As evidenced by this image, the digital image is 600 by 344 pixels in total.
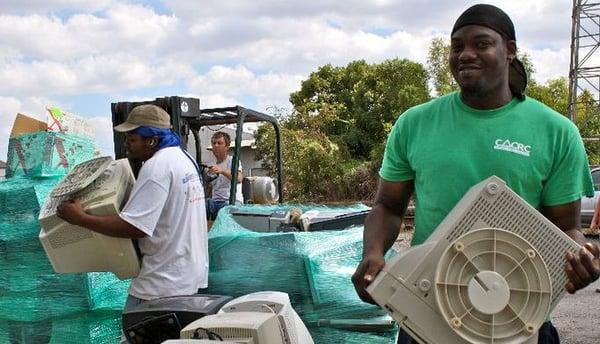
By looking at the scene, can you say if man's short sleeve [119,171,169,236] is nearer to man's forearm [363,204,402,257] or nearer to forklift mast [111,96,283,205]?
man's forearm [363,204,402,257]

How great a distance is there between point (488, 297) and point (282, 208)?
3888 millimetres

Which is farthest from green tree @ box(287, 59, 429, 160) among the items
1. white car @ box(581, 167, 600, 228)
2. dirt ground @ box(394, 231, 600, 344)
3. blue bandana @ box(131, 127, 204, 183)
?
blue bandana @ box(131, 127, 204, 183)

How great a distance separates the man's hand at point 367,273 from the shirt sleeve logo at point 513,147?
0.49 metres

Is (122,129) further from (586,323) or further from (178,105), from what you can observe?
(586,323)

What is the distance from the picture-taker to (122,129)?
373cm

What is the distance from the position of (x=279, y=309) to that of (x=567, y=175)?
1105 mm

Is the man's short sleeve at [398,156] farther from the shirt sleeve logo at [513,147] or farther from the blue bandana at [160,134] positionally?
the blue bandana at [160,134]

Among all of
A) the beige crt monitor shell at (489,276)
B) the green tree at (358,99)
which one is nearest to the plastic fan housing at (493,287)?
the beige crt monitor shell at (489,276)

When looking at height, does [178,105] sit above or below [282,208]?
above

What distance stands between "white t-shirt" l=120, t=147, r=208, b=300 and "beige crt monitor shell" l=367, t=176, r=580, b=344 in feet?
5.83

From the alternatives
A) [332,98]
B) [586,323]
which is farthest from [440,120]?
[332,98]

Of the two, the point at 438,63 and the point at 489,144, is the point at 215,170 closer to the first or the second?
the point at 489,144

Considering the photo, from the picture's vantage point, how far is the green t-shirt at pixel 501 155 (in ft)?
7.18

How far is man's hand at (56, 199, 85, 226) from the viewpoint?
347 centimetres
